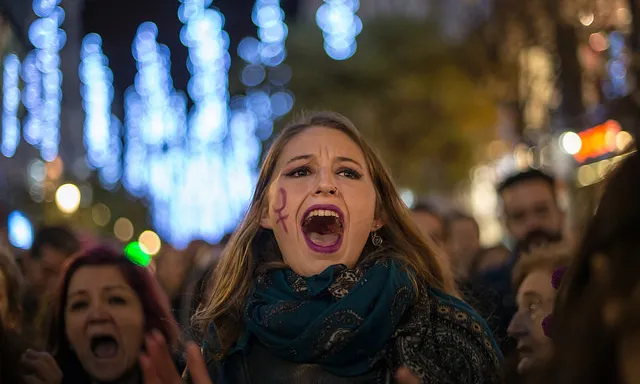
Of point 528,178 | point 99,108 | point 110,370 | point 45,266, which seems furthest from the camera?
point 99,108

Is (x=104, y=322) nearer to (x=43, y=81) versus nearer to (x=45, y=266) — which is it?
(x=45, y=266)

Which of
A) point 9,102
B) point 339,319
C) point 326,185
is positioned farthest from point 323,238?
point 9,102

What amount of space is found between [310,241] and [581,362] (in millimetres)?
2055

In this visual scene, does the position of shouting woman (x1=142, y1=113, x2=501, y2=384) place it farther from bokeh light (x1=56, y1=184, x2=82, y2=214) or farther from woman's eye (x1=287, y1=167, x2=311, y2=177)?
bokeh light (x1=56, y1=184, x2=82, y2=214)

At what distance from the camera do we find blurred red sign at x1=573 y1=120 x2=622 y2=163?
17.6m

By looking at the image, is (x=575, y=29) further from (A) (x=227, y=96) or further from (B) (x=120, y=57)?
(B) (x=120, y=57)

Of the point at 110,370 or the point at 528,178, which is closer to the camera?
the point at 110,370

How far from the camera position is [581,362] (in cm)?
179

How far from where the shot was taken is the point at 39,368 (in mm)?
4066

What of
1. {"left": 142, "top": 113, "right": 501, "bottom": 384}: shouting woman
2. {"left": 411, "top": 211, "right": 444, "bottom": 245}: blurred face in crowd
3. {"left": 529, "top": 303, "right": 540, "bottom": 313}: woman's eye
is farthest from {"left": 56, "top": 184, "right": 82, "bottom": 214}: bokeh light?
{"left": 529, "top": 303, "right": 540, "bottom": 313}: woman's eye

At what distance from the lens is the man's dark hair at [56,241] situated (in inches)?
316

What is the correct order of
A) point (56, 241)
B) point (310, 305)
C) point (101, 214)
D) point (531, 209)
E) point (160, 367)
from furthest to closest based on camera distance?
1. point (101, 214)
2. point (56, 241)
3. point (531, 209)
4. point (310, 305)
5. point (160, 367)

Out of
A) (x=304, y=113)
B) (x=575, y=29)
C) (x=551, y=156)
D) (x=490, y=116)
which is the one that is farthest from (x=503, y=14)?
(x=304, y=113)

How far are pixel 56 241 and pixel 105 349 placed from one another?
366 centimetres
